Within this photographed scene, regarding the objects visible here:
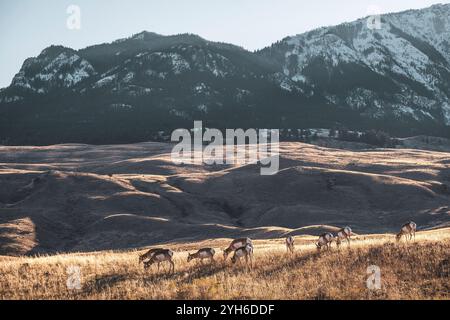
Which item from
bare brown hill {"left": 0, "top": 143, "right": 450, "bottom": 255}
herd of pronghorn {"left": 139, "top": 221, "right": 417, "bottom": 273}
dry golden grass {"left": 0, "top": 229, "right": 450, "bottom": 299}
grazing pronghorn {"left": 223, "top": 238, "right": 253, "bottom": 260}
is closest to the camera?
dry golden grass {"left": 0, "top": 229, "right": 450, "bottom": 299}

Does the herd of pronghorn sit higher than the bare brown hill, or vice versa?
the herd of pronghorn

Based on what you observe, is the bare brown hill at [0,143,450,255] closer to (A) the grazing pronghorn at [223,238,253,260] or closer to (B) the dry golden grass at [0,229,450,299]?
(A) the grazing pronghorn at [223,238,253,260]

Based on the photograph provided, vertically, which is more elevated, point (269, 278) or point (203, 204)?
point (269, 278)

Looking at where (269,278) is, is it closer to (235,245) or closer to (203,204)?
(235,245)

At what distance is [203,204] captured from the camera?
434 feet

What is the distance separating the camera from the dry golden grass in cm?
2328

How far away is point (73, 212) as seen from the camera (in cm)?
12381

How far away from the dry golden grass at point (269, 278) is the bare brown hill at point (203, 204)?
63.1 m

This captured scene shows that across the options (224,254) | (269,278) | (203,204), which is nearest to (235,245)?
(224,254)

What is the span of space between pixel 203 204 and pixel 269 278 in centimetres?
10628

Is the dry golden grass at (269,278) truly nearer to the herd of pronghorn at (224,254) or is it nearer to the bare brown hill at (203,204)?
the herd of pronghorn at (224,254)

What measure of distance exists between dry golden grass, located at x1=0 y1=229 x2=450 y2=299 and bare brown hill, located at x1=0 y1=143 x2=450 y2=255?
207 ft

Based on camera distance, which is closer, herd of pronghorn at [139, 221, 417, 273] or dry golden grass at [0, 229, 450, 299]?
dry golden grass at [0, 229, 450, 299]

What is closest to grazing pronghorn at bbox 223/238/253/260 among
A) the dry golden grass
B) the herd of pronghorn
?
the herd of pronghorn
